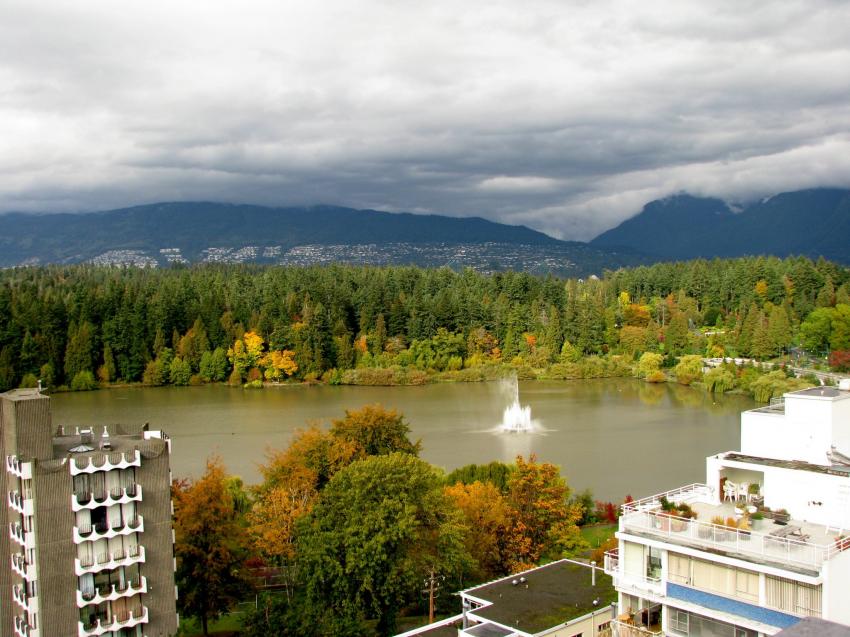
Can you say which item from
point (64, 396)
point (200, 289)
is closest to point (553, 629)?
point (64, 396)

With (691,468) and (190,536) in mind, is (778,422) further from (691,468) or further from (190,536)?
(691,468)

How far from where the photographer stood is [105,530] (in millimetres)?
15312

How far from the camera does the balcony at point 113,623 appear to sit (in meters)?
15.0

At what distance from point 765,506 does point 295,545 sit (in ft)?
33.6

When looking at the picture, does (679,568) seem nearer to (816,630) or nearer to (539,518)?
(816,630)

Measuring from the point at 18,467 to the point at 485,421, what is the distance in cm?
2784

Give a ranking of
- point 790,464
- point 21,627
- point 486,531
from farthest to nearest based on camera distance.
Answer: point 486,531, point 21,627, point 790,464

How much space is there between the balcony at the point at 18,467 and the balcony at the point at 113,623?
9.47 feet

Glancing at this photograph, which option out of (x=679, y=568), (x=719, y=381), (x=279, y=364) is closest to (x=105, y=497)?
(x=679, y=568)

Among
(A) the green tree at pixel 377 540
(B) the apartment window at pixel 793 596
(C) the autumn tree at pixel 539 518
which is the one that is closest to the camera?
(B) the apartment window at pixel 793 596

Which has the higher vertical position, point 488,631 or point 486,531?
point 488,631

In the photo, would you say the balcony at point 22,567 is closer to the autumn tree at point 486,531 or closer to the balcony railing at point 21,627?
the balcony railing at point 21,627

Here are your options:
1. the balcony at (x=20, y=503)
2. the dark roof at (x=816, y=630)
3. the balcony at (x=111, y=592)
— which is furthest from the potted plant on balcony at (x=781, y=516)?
the balcony at (x=20, y=503)

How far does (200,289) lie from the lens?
233ft
